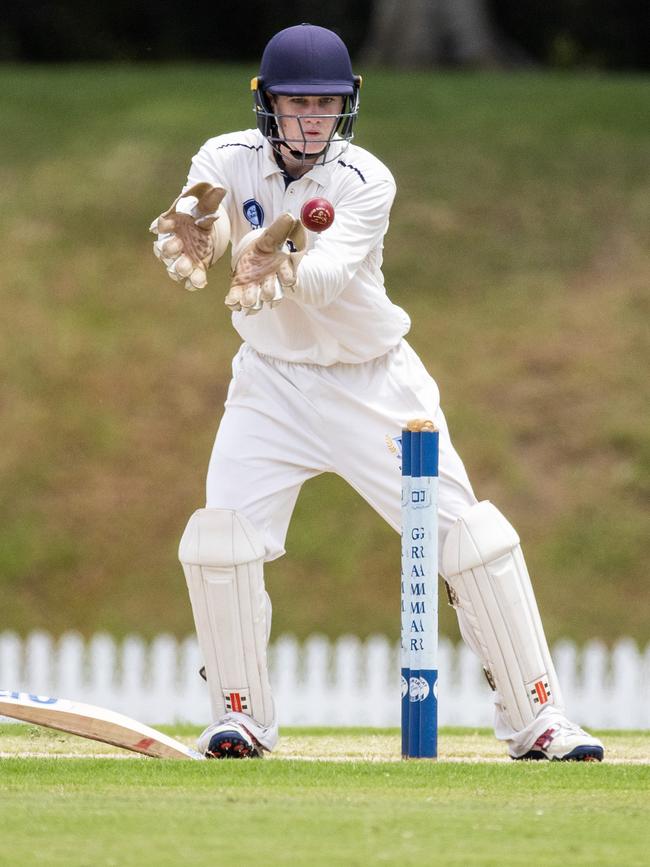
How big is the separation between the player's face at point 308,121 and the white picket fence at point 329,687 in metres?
4.67

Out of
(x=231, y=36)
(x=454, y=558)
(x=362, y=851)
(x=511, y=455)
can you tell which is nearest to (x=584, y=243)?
(x=511, y=455)

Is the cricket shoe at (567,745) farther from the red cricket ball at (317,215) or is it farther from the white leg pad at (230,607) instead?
the red cricket ball at (317,215)

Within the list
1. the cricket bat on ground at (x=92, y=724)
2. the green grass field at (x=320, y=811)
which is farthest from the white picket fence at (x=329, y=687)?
the cricket bat on ground at (x=92, y=724)

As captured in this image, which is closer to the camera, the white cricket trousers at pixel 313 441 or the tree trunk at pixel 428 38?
the white cricket trousers at pixel 313 441

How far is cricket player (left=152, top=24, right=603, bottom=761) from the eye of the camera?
17.3ft

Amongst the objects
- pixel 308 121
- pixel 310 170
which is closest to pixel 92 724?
pixel 310 170

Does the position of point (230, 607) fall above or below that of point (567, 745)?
above

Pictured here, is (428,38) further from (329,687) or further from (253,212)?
(253,212)

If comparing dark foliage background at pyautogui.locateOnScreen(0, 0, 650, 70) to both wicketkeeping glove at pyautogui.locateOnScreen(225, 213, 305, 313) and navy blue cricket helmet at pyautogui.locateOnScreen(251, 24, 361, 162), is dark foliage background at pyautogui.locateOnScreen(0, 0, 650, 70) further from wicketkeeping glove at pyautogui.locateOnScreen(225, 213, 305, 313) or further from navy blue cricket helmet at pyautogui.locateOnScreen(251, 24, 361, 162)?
wicketkeeping glove at pyautogui.locateOnScreen(225, 213, 305, 313)

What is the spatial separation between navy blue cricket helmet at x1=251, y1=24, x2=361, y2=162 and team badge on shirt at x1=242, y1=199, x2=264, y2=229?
0.17 m

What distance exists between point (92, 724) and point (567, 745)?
1.35 m

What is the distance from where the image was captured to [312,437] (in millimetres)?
5387

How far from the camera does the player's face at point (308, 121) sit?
5250 millimetres

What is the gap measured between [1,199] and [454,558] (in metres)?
10.8
